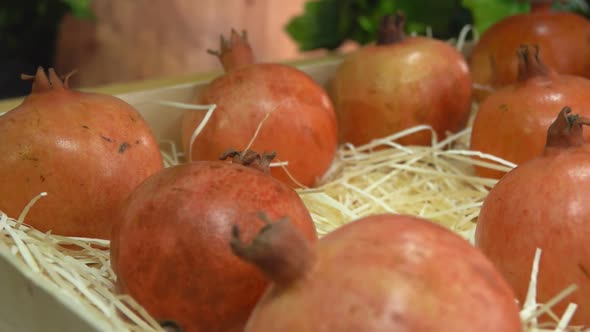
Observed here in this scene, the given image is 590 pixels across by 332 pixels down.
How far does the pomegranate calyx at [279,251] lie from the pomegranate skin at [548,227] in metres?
0.26

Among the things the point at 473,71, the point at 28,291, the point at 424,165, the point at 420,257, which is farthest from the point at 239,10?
the point at 420,257

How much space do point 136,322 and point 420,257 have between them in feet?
0.81

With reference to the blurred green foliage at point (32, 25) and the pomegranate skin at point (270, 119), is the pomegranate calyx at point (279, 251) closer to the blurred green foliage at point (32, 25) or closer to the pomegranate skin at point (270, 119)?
the pomegranate skin at point (270, 119)

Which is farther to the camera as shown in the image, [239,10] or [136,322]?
[239,10]

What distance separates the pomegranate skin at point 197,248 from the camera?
22.5 inches

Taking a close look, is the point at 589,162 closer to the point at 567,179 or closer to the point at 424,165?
the point at 567,179

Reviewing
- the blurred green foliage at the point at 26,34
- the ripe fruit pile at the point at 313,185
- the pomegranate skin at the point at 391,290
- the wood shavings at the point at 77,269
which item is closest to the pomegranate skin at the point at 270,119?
the ripe fruit pile at the point at 313,185

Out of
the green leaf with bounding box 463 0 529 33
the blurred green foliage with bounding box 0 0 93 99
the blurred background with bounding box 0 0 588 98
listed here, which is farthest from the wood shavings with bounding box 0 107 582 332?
the blurred green foliage with bounding box 0 0 93 99

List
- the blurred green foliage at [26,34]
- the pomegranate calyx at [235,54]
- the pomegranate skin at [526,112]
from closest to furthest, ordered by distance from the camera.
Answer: the pomegranate skin at [526,112], the pomegranate calyx at [235,54], the blurred green foliage at [26,34]

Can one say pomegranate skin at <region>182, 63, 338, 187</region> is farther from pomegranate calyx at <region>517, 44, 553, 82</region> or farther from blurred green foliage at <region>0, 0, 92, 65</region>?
blurred green foliage at <region>0, 0, 92, 65</region>

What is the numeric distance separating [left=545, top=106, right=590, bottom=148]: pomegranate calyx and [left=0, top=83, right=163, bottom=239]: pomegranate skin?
43 cm

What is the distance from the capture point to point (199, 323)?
579mm

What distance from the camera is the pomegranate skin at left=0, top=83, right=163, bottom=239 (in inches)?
30.4

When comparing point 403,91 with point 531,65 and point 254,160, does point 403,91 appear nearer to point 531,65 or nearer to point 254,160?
point 531,65
